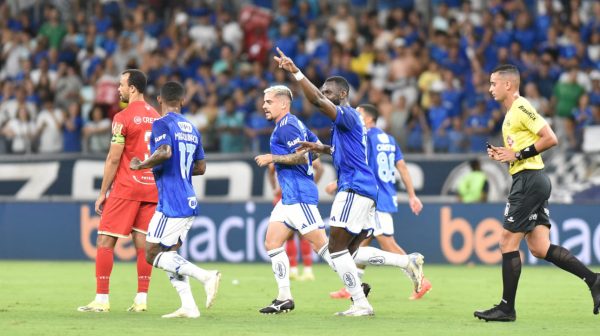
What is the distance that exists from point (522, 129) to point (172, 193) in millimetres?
3536

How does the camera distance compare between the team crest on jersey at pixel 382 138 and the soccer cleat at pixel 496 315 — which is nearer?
the soccer cleat at pixel 496 315

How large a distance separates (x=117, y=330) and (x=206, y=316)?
1.58 metres

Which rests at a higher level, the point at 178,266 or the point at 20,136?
the point at 20,136

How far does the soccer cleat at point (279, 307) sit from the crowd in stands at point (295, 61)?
1012 cm

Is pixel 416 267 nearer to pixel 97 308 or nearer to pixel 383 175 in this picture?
pixel 383 175

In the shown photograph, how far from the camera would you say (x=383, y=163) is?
50.2 ft

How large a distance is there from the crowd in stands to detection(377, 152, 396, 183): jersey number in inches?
263

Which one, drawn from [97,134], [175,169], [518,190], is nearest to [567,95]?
[97,134]

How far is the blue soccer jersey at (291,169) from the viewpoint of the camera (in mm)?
12469

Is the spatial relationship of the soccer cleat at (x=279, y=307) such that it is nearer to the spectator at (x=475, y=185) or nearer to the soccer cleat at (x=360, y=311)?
the soccer cleat at (x=360, y=311)

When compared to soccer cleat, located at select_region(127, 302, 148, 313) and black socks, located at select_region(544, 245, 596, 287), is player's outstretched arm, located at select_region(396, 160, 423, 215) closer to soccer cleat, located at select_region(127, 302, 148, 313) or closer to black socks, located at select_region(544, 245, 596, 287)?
black socks, located at select_region(544, 245, 596, 287)

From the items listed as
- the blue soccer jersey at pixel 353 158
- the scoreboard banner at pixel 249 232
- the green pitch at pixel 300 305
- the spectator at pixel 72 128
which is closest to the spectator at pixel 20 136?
the spectator at pixel 72 128

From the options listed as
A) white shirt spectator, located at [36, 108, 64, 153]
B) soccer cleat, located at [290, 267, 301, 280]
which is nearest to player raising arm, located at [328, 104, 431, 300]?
soccer cleat, located at [290, 267, 301, 280]

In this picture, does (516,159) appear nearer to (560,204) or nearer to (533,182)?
(533,182)
